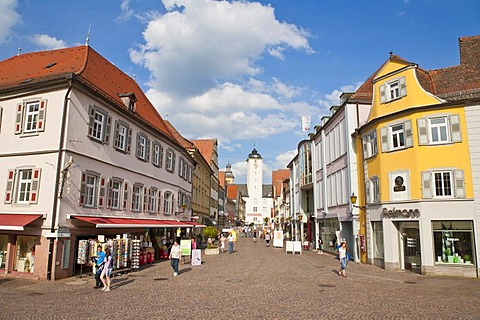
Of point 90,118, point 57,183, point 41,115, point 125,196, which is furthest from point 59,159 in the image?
point 125,196

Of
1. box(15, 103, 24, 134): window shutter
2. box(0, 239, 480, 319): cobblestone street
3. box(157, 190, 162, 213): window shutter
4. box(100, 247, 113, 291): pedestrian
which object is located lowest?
box(0, 239, 480, 319): cobblestone street

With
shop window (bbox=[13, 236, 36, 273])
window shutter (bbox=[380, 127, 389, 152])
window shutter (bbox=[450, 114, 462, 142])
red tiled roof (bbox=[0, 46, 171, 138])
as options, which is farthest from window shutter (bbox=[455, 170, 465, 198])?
shop window (bbox=[13, 236, 36, 273])

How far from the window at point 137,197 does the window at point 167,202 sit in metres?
4.83

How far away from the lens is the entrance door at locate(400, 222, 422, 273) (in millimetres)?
20375

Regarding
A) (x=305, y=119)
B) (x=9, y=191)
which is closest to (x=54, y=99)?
(x=9, y=191)

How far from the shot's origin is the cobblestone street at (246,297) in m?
10.2

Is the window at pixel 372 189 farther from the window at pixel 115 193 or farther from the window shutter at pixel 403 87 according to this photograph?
the window at pixel 115 193

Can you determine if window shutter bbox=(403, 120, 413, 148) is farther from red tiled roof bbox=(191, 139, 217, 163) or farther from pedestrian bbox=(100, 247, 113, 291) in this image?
red tiled roof bbox=(191, 139, 217, 163)

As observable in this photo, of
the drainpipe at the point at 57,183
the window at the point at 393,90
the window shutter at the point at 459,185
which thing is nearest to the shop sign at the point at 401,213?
the window shutter at the point at 459,185

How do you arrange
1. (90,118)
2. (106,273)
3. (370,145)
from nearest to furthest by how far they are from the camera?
1. (106,273)
2. (90,118)
3. (370,145)

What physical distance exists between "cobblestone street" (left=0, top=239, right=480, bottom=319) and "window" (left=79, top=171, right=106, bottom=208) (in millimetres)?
3997

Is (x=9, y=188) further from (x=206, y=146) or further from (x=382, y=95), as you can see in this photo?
(x=206, y=146)

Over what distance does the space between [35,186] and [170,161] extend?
14.8 metres

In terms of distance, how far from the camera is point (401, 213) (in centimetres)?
2094
